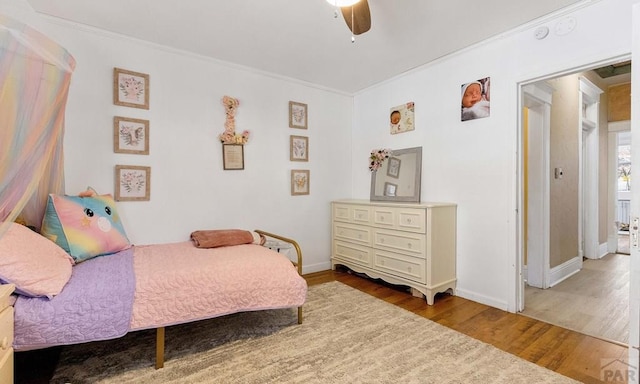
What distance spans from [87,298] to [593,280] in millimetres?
4806

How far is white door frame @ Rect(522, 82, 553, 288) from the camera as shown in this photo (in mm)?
3152

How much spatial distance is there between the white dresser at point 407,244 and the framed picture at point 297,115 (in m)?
1.21

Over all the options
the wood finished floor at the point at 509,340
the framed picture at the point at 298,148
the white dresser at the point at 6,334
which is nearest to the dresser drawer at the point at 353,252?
the wood finished floor at the point at 509,340

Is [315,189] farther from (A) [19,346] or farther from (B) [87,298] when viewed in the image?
(A) [19,346]

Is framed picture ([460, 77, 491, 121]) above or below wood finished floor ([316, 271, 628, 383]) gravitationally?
above

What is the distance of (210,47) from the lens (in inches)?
114

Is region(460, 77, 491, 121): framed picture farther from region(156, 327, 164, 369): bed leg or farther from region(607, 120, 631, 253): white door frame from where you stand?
region(607, 120, 631, 253): white door frame

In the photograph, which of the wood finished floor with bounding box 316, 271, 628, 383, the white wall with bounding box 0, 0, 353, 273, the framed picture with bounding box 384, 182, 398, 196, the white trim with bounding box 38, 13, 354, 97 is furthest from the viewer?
the framed picture with bounding box 384, 182, 398, 196

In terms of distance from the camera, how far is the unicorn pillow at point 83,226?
2.05m

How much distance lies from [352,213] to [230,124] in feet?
5.81

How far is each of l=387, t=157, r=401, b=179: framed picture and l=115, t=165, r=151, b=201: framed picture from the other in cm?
267

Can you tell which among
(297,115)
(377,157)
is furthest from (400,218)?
(297,115)

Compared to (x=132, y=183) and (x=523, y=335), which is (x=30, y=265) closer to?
(x=132, y=183)

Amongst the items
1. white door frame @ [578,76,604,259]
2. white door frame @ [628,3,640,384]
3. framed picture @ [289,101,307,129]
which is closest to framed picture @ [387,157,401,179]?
framed picture @ [289,101,307,129]
